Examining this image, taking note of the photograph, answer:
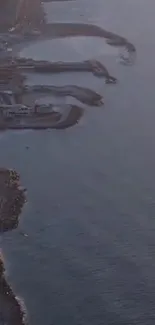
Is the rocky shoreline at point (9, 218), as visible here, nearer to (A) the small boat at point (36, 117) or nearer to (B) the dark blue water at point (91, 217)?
(B) the dark blue water at point (91, 217)

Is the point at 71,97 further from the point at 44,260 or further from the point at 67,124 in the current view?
the point at 44,260

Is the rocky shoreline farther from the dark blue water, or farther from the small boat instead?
the small boat

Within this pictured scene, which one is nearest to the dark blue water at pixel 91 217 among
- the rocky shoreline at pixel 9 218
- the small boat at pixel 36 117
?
the rocky shoreline at pixel 9 218

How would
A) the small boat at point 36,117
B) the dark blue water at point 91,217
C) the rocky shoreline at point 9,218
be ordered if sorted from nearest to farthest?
the rocky shoreline at point 9,218
the dark blue water at point 91,217
the small boat at point 36,117

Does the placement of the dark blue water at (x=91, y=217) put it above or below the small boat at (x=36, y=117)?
below

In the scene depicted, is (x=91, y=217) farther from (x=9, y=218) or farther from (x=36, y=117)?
(x=36, y=117)

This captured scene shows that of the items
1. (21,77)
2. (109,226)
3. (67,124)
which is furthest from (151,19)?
(109,226)
